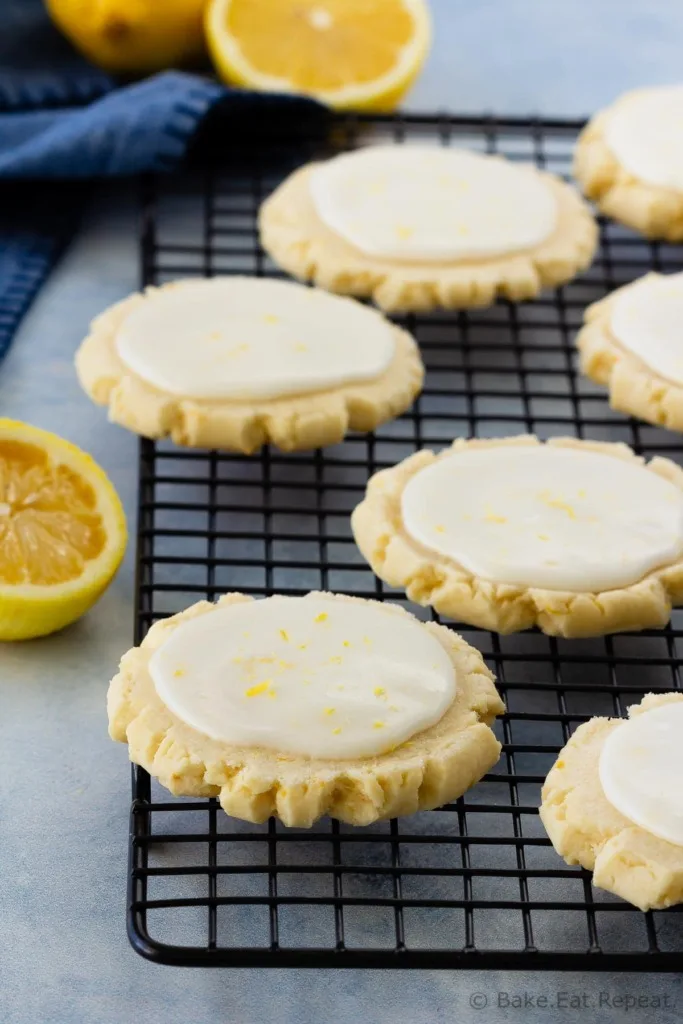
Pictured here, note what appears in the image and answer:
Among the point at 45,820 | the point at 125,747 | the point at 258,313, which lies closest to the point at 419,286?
the point at 258,313

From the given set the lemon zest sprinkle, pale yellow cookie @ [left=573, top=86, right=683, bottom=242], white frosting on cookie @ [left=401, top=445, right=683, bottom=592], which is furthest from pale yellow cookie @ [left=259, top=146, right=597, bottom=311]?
the lemon zest sprinkle

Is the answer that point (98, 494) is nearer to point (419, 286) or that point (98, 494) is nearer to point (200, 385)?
point (200, 385)

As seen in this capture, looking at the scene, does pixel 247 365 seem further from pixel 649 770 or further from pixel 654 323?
pixel 649 770

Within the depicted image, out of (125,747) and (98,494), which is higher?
(98,494)

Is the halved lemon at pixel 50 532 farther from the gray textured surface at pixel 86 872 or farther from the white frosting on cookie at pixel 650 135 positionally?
the white frosting on cookie at pixel 650 135

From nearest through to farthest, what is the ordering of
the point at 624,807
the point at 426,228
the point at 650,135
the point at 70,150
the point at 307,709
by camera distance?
the point at 624,807
the point at 307,709
the point at 426,228
the point at 70,150
the point at 650,135

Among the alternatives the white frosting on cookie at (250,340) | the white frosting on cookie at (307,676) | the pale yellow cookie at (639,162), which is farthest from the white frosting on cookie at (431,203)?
the white frosting on cookie at (307,676)

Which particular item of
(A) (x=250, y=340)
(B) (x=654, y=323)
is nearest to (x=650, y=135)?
(B) (x=654, y=323)
